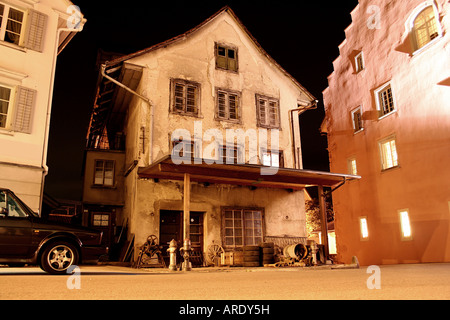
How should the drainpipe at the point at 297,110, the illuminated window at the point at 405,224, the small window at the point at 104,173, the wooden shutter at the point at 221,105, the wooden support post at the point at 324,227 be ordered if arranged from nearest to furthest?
the wooden support post at the point at 324,227 < the illuminated window at the point at 405,224 < the wooden shutter at the point at 221,105 < the small window at the point at 104,173 < the drainpipe at the point at 297,110

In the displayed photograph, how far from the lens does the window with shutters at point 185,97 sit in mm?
16141

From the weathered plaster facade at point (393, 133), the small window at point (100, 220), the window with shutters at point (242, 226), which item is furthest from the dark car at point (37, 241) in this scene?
the weathered plaster facade at point (393, 133)

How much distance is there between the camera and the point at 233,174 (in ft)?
45.5

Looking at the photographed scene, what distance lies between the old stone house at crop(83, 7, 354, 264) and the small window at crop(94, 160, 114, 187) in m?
0.05

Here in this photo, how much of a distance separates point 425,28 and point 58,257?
1727cm

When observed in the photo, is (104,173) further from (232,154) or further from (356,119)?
(356,119)

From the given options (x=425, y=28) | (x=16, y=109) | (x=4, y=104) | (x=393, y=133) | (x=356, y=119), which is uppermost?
(x=425, y=28)

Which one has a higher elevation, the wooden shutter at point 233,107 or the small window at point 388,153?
the wooden shutter at point 233,107

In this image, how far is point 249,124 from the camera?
1764cm

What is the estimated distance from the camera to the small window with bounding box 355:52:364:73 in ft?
69.6

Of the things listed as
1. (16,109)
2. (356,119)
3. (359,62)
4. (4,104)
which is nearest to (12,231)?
(16,109)

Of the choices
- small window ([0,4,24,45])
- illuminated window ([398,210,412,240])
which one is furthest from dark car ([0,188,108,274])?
illuminated window ([398,210,412,240])

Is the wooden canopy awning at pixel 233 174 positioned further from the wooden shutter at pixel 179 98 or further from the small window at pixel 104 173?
the small window at pixel 104 173
